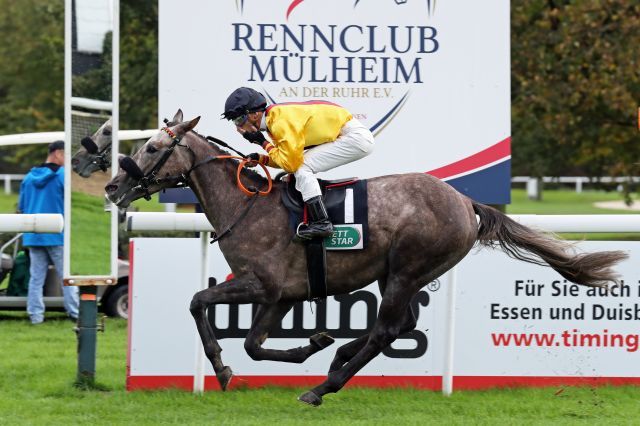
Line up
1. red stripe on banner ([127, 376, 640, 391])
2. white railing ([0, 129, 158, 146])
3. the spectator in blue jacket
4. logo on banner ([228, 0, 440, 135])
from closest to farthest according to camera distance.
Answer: red stripe on banner ([127, 376, 640, 391]) → logo on banner ([228, 0, 440, 135]) → the spectator in blue jacket → white railing ([0, 129, 158, 146])

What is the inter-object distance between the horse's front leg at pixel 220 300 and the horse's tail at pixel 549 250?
1362 millimetres

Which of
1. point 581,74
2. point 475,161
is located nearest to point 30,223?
point 475,161

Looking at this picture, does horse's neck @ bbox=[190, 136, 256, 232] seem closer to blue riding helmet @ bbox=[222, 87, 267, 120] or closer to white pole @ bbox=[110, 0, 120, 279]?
blue riding helmet @ bbox=[222, 87, 267, 120]

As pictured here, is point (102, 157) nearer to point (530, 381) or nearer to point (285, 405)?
point (285, 405)

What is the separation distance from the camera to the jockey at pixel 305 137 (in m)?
6.22

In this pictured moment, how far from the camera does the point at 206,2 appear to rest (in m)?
7.43

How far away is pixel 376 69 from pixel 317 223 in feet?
5.22

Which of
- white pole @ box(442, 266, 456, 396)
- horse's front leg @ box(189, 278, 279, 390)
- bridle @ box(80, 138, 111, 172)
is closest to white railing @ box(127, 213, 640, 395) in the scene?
white pole @ box(442, 266, 456, 396)

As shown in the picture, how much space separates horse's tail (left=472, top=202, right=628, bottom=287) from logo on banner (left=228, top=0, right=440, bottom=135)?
1184 millimetres

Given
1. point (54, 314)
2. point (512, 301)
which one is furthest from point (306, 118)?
point (54, 314)

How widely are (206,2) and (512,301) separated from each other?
2714mm

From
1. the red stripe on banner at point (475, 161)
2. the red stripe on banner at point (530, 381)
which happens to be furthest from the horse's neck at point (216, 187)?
the red stripe on banner at point (530, 381)

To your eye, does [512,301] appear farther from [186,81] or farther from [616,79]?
[616,79]

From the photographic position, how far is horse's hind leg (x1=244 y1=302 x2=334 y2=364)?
6.36 meters
